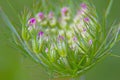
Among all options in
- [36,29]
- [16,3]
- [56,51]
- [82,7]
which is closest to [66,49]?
[56,51]

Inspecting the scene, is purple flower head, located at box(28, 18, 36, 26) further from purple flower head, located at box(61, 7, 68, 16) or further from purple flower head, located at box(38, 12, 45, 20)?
purple flower head, located at box(61, 7, 68, 16)

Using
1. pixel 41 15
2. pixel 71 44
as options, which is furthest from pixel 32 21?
pixel 71 44

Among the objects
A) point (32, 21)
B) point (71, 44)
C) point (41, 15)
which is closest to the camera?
point (71, 44)

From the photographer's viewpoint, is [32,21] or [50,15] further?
[50,15]

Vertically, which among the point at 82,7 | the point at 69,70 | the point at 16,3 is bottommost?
the point at 69,70

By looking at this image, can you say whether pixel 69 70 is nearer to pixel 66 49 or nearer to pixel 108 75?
pixel 66 49

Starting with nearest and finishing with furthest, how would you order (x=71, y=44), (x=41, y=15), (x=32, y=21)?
1. (x=71, y=44)
2. (x=32, y=21)
3. (x=41, y=15)

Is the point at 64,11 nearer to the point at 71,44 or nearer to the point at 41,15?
the point at 41,15

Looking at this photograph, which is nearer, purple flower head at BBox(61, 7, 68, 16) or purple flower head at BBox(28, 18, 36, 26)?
purple flower head at BBox(28, 18, 36, 26)

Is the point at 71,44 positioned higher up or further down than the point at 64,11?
further down

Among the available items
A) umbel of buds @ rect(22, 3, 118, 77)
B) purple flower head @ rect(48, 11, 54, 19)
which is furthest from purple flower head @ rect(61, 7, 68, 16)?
umbel of buds @ rect(22, 3, 118, 77)

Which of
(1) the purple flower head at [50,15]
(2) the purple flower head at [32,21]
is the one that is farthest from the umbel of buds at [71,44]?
(1) the purple flower head at [50,15]
